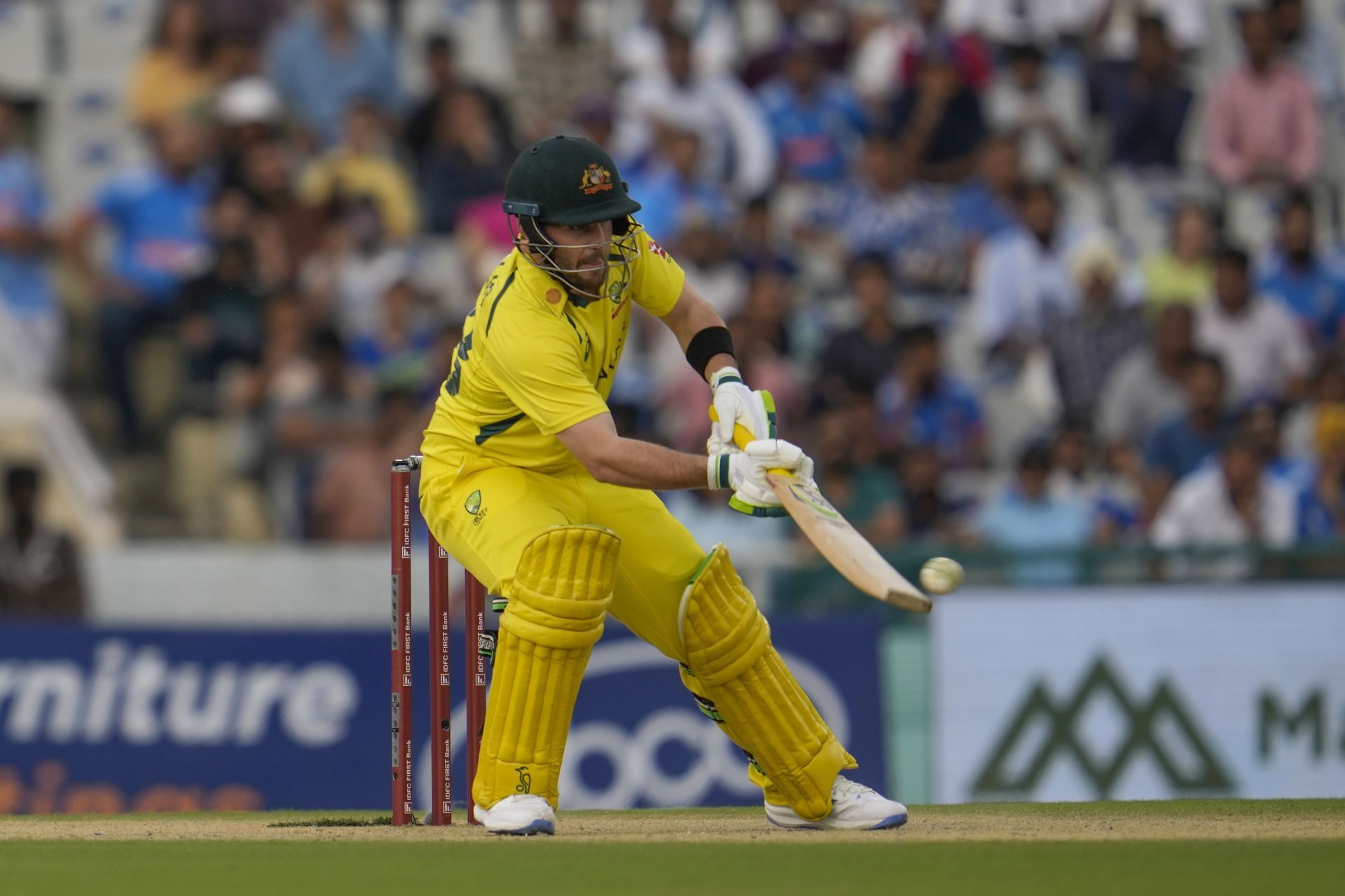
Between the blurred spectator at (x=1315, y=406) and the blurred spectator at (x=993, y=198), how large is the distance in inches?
82.6

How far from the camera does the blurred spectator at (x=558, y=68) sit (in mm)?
13484

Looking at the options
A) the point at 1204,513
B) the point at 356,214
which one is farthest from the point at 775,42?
the point at 1204,513

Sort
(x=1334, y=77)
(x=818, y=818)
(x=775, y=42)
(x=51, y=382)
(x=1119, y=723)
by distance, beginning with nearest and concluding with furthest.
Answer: (x=818, y=818) < (x=1119, y=723) < (x=51, y=382) < (x=775, y=42) < (x=1334, y=77)

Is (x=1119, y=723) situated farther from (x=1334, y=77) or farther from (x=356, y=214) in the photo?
(x=1334, y=77)

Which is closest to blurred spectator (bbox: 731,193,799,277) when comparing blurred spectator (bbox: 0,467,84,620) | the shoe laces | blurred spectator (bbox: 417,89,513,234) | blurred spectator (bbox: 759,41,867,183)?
blurred spectator (bbox: 759,41,867,183)

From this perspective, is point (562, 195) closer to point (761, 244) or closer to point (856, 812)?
point (856, 812)

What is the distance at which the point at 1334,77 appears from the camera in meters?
14.6

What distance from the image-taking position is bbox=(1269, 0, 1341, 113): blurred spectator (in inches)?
571

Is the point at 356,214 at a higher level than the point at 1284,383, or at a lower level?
higher

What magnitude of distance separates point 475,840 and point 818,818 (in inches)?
41.8

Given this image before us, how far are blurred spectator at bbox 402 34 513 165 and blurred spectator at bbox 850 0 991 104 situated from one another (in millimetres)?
2358

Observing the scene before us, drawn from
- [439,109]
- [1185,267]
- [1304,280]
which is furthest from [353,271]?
[1304,280]

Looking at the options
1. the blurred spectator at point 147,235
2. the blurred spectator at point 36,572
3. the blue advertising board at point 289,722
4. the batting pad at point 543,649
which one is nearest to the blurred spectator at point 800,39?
the blurred spectator at point 147,235

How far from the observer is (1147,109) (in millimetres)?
13922
